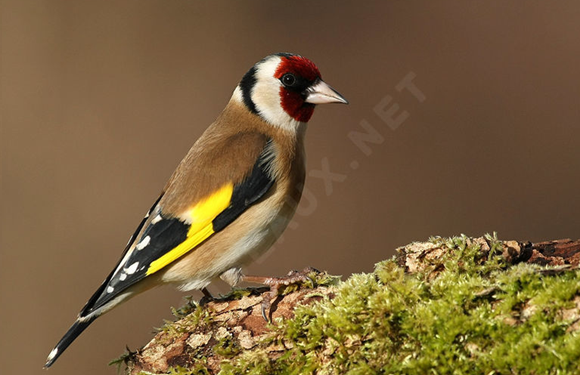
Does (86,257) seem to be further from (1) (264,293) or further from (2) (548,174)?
(2) (548,174)

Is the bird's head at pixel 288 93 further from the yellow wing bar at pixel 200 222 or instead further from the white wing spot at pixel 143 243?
the white wing spot at pixel 143 243

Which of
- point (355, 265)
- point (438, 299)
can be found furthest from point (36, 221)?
point (438, 299)

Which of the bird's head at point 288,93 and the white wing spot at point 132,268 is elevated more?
the bird's head at point 288,93

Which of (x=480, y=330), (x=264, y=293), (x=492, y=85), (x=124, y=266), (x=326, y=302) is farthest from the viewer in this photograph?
(x=492, y=85)

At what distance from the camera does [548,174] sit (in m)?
7.08

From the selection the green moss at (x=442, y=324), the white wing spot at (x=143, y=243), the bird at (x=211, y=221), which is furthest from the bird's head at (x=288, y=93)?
the green moss at (x=442, y=324)

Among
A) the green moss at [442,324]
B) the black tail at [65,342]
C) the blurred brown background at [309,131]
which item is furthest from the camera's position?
the blurred brown background at [309,131]

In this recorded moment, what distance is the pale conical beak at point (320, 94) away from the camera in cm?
413

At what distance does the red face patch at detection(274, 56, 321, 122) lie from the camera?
4215 millimetres

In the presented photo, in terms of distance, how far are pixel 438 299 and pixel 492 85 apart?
18.7ft

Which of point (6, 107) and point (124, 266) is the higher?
point (6, 107)

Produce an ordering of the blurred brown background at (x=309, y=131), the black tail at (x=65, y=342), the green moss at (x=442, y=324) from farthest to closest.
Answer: the blurred brown background at (x=309, y=131) < the black tail at (x=65, y=342) < the green moss at (x=442, y=324)

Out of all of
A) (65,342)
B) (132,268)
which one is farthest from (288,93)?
(65,342)

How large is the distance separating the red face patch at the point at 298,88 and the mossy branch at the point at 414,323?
1.61 metres
